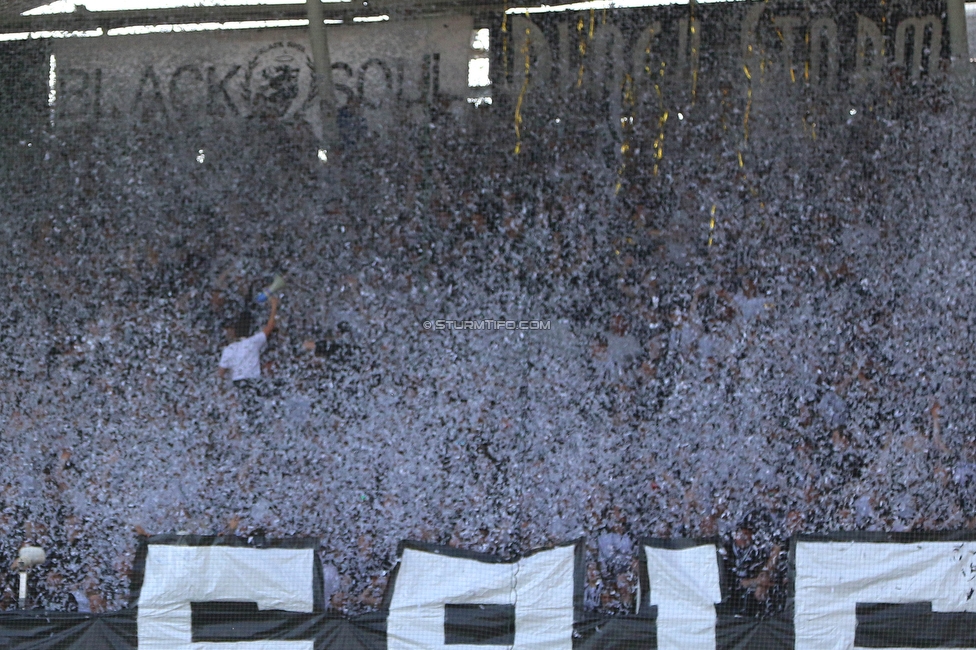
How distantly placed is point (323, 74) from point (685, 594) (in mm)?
1995

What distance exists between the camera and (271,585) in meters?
2.93

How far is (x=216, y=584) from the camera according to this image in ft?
9.62

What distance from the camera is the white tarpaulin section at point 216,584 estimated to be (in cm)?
292

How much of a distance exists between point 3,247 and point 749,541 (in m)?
2.51

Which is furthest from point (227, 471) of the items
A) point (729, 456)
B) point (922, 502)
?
point (922, 502)

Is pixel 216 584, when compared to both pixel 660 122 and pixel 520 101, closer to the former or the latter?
pixel 520 101

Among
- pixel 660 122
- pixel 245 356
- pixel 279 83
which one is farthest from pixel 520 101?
pixel 245 356

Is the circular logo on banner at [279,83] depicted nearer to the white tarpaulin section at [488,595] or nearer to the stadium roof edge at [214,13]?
the stadium roof edge at [214,13]

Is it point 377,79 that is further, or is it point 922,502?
point 377,79

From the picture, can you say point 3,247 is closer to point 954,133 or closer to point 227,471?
point 227,471

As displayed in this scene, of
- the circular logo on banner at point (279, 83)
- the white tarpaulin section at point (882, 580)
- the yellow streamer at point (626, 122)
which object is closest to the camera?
the white tarpaulin section at point (882, 580)

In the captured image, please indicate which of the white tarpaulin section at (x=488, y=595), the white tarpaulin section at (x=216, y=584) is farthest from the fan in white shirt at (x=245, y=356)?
the white tarpaulin section at (x=488, y=595)

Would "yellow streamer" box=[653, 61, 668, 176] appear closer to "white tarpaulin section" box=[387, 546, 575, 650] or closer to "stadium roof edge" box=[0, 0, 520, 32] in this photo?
"stadium roof edge" box=[0, 0, 520, 32]

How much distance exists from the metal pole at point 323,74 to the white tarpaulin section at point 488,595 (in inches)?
53.8
